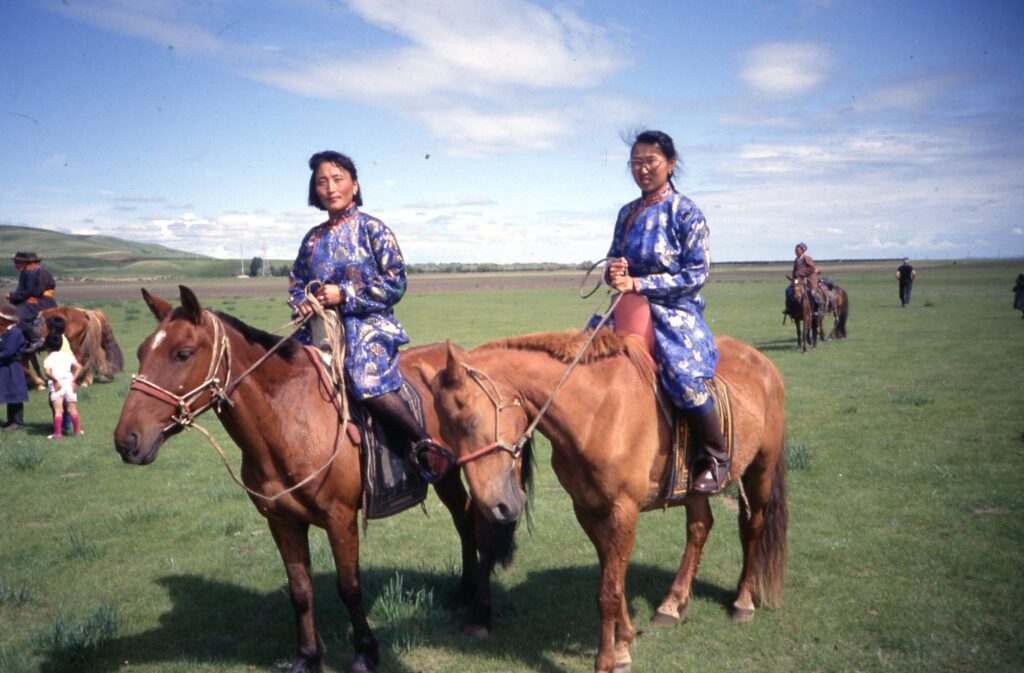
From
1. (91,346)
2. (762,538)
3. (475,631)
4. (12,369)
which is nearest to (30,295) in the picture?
(12,369)

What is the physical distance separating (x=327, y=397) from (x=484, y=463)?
1.34 metres

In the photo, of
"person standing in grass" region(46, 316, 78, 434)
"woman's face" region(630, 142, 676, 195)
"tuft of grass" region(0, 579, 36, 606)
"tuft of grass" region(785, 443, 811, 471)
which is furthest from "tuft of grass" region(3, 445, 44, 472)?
"tuft of grass" region(785, 443, 811, 471)

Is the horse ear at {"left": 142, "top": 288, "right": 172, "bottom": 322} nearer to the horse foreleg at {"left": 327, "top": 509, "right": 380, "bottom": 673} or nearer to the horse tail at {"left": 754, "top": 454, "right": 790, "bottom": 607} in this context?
the horse foreleg at {"left": 327, "top": 509, "right": 380, "bottom": 673}

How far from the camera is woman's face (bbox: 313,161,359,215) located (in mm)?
3975

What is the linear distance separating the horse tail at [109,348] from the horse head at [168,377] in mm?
13391

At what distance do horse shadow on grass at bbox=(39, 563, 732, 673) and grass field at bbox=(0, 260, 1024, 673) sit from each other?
0.05 ft

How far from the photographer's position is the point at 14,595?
4.94 m

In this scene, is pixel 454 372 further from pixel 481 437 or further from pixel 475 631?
pixel 475 631

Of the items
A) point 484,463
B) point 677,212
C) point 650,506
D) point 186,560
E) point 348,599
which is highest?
point 677,212

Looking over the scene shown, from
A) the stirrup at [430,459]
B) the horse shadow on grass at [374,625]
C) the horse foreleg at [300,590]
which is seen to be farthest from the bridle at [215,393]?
the horse shadow on grass at [374,625]

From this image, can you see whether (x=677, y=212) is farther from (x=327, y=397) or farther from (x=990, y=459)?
(x=990, y=459)

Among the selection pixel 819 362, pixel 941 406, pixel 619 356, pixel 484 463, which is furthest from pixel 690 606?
pixel 819 362

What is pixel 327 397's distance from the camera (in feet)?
12.7

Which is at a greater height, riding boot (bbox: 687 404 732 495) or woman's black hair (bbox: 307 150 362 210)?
woman's black hair (bbox: 307 150 362 210)
